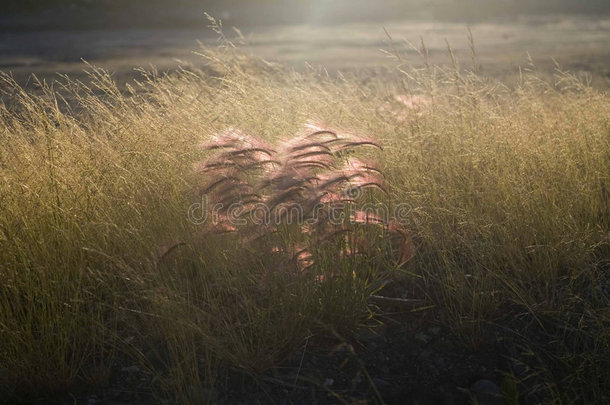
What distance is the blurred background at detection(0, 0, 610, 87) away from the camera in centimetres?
1383

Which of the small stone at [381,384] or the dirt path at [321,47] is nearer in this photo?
the small stone at [381,384]

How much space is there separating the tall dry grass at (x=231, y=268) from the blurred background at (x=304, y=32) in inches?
173

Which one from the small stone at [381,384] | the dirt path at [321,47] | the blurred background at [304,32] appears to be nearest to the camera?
the small stone at [381,384]

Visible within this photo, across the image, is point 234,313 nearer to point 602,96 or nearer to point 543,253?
point 543,253

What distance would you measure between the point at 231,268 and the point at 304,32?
2093 cm

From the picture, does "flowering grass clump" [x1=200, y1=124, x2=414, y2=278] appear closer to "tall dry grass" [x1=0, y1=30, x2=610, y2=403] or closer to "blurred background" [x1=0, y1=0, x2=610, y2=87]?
"tall dry grass" [x1=0, y1=30, x2=610, y2=403]

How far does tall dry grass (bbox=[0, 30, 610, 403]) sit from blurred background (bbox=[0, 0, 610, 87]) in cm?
438

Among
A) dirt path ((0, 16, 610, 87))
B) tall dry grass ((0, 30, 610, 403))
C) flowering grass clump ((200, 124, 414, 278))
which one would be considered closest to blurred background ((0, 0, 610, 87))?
dirt path ((0, 16, 610, 87))

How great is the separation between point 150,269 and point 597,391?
178 cm

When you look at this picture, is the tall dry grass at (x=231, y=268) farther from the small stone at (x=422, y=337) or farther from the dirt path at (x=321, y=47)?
the dirt path at (x=321, y=47)

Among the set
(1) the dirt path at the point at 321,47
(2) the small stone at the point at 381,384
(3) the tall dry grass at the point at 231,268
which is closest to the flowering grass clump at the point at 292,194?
(3) the tall dry grass at the point at 231,268

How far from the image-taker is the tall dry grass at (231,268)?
8.14 feet

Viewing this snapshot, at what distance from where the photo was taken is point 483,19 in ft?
93.6

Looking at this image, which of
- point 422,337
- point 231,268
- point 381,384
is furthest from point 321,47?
point 381,384
